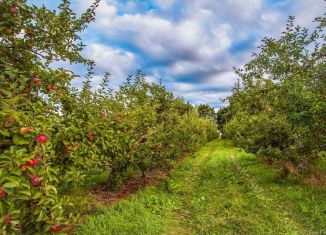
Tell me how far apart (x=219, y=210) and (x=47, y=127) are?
4.91 metres

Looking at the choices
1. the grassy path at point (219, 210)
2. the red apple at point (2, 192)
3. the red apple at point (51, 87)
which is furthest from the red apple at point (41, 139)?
the grassy path at point (219, 210)

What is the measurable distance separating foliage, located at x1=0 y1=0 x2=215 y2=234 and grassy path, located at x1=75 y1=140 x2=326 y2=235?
4.12ft

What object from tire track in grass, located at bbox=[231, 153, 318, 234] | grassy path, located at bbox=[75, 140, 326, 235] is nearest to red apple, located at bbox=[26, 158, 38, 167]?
grassy path, located at bbox=[75, 140, 326, 235]

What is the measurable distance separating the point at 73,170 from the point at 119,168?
445cm

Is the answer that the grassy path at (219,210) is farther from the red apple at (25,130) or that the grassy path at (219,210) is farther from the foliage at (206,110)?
the foliage at (206,110)

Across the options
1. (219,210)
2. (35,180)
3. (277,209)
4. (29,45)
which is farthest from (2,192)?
(277,209)

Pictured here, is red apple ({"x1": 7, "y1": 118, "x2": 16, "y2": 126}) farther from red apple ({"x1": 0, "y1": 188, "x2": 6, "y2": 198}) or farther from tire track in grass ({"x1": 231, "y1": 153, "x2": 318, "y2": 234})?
tire track in grass ({"x1": 231, "y1": 153, "x2": 318, "y2": 234})

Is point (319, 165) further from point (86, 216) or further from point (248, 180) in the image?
point (86, 216)

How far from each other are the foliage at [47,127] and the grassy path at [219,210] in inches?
49.4

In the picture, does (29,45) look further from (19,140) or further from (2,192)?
(2,192)

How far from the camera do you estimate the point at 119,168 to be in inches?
364

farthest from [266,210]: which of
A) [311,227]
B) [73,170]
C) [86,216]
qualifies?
[73,170]

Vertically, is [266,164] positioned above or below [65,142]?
below

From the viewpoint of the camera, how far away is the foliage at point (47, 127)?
2.61 m
